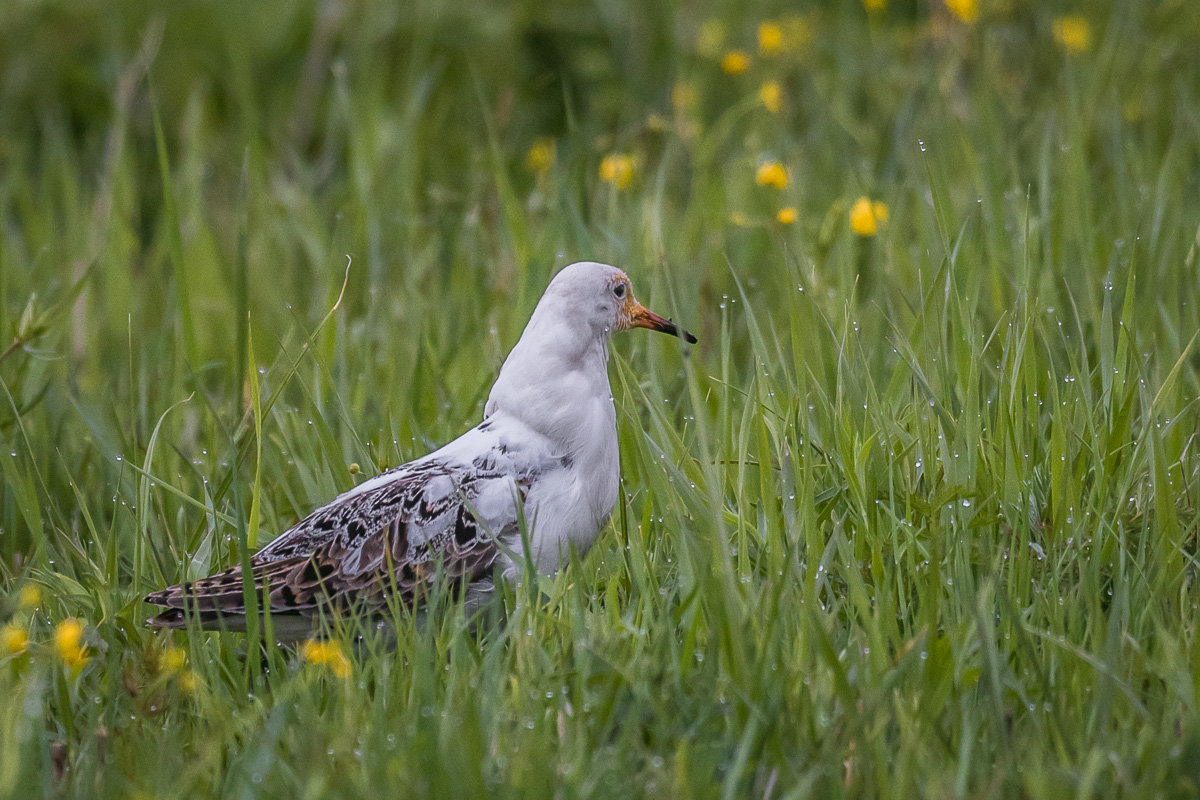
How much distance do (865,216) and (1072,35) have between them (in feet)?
10.3

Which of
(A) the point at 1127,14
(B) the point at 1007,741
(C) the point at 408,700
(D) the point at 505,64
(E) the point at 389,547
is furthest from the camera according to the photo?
(D) the point at 505,64

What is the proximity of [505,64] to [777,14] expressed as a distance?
2127mm

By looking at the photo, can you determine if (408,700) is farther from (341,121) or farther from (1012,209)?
(341,121)

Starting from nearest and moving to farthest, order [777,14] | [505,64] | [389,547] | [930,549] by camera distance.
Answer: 1. [930,549]
2. [389,547]
3. [505,64]
4. [777,14]

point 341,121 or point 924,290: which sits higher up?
point 341,121

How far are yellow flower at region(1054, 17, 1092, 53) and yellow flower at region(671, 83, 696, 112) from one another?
6.84 ft

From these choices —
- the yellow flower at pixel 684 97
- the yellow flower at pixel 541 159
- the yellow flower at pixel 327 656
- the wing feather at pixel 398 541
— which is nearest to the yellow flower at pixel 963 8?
the yellow flower at pixel 684 97

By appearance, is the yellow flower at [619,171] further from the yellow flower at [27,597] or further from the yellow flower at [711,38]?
the yellow flower at [27,597]

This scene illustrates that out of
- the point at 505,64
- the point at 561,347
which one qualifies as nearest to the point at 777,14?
the point at 505,64

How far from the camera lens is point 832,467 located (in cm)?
380

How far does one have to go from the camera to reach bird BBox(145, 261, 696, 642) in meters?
3.66

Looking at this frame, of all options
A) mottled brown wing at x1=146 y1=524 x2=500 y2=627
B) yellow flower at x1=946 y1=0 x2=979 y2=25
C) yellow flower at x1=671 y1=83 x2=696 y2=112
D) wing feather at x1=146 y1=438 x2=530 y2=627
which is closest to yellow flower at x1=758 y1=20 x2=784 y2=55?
yellow flower at x1=671 y1=83 x2=696 y2=112

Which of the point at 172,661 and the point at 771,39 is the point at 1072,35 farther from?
the point at 172,661

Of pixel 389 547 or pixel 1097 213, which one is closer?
pixel 389 547
